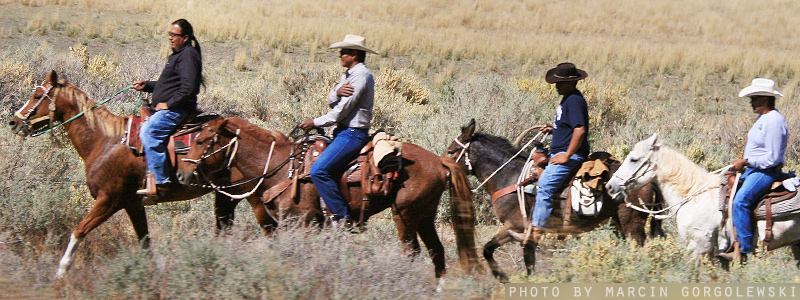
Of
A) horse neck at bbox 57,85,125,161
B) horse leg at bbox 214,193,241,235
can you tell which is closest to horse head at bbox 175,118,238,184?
horse leg at bbox 214,193,241,235

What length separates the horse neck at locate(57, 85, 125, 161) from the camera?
750 centimetres

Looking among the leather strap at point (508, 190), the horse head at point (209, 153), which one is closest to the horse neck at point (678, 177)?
the leather strap at point (508, 190)

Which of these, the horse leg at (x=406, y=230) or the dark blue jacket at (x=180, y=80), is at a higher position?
the dark blue jacket at (x=180, y=80)

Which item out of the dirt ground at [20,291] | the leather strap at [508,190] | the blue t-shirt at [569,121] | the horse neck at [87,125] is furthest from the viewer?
the leather strap at [508,190]

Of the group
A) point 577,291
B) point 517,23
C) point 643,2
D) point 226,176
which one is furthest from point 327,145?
point 643,2

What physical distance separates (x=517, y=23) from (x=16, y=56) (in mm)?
25428

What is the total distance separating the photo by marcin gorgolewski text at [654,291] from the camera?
5.80 m

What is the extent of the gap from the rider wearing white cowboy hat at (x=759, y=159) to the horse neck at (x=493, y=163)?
210 centimetres

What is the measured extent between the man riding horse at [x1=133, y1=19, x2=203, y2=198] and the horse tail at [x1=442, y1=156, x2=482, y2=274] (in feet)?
8.01

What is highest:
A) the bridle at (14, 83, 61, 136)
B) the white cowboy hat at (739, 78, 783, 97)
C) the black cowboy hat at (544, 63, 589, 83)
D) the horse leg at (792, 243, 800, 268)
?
the black cowboy hat at (544, 63, 589, 83)

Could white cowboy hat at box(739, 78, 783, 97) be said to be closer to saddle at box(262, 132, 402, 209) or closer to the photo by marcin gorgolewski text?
the photo by marcin gorgolewski text

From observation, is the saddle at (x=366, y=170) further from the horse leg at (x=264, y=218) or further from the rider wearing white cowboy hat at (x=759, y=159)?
the rider wearing white cowboy hat at (x=759, y=159)

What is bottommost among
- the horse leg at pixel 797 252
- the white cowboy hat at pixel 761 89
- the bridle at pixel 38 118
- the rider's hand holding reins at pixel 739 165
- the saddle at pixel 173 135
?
the horse leg at pixel 797 252

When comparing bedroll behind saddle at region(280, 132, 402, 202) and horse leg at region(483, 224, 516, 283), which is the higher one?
bedroll behind saddle at region(280, 132, 402, 202)
